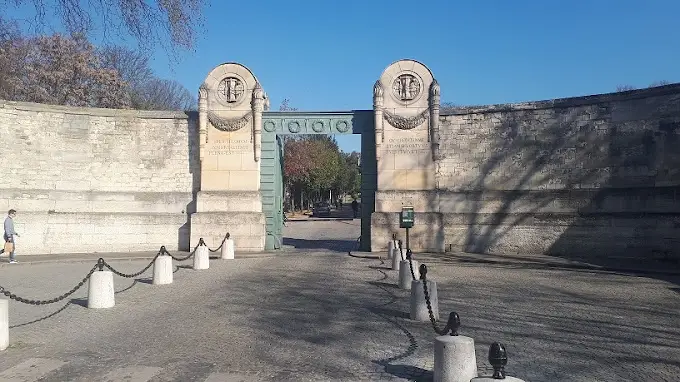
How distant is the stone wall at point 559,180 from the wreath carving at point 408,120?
870 mm

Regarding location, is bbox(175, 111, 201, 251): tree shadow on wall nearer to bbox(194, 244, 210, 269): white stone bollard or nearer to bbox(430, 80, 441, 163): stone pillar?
bbox(194, 244, 210, 269): white stone bollard

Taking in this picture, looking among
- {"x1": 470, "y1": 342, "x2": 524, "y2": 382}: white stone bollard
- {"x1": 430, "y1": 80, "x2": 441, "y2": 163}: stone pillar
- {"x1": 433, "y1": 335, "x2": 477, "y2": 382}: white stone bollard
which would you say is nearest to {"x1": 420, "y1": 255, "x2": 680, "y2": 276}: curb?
{"x1": 430, "y1": 80, "x2": 441, "y2": 163}: stone pillar

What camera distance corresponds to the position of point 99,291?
9289 mm

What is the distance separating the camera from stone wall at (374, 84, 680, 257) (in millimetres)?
16422

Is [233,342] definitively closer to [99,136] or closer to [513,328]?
[513,328]

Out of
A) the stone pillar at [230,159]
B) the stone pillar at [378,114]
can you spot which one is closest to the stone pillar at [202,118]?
the stone pillar at [230,159]

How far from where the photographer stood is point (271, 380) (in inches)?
209

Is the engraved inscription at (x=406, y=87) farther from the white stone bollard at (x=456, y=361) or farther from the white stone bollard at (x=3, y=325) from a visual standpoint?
the white stone bollard at (x=456, y=361)

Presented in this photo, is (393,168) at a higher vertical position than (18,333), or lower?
higher

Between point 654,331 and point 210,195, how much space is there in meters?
15.2

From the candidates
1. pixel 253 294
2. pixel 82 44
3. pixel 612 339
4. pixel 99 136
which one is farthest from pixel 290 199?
pixel 612 339

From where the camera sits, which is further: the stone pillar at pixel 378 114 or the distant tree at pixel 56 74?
the distant tree at pixel 56 74

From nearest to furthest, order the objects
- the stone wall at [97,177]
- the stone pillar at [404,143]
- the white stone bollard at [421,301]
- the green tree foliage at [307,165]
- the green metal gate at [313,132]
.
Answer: the white stone bollard at [421,301]
the stone wall at [97,177]
the stone pillar at [404,143]
the green metal gate at [313,132]
the green tree foliage at [307,165]

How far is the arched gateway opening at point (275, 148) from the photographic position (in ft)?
63.0
